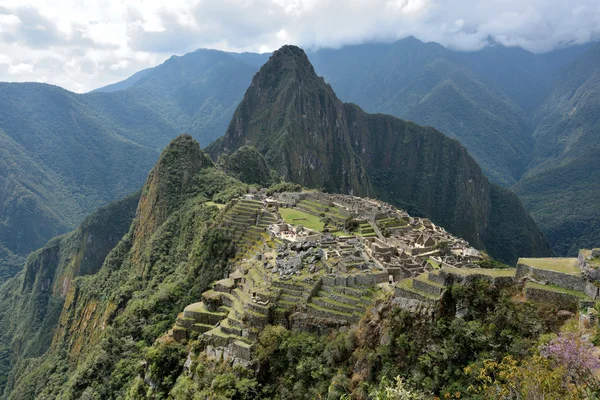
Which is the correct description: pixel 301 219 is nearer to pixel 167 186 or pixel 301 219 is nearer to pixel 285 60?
pixel 167 186

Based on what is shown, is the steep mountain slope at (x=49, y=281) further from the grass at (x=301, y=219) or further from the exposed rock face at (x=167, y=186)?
the grass at (x=301, y=219)

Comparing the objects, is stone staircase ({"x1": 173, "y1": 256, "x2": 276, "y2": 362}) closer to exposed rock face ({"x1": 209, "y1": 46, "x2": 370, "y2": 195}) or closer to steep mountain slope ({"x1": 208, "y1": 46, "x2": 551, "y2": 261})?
steep mountain slope ({"x1": 208, "y1": 46, "x2": 551, "y2": 261})

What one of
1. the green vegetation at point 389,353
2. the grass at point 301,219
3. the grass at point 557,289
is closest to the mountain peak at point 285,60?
the grass at point 301,219

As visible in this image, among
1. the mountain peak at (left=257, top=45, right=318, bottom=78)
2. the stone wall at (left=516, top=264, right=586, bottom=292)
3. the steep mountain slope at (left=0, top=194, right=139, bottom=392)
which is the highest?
the mountain peak at (left=257, top=45, right=318, bottom=78)

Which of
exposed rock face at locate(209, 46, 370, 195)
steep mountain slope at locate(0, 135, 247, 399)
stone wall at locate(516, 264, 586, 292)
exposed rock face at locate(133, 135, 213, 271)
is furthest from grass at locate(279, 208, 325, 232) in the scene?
exposed rock face at locate(209, 46, 370, 195)

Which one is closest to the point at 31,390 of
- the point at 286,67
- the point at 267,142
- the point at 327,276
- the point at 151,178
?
the point at 151,178

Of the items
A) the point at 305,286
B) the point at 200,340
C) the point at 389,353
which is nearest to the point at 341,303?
Answer: the point at 305,286
